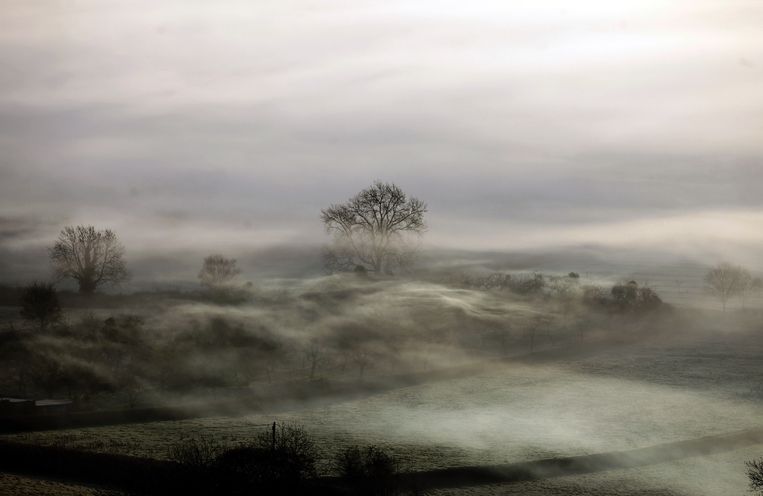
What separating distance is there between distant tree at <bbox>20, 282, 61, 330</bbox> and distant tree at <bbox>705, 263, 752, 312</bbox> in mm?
101317

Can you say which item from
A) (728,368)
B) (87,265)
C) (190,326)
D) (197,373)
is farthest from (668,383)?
(87,265)

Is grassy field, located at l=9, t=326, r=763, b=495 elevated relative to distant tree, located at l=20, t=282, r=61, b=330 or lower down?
lower down

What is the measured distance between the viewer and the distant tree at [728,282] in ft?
452

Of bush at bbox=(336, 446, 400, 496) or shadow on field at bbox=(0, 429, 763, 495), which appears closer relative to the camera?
shadow on field at bbox=(0, 429, 763, 495)

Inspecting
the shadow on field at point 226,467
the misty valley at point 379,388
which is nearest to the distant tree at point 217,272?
the misty valley at point 379,388

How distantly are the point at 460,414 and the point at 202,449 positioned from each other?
22.7m

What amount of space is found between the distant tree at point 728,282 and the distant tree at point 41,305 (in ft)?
332

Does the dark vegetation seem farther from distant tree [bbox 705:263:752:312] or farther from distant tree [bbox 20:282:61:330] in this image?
distant tree [bbox 705:263:752:312]

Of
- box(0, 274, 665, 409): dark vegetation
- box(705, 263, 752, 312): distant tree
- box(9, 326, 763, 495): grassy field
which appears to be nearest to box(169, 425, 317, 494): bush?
box(9, 326, 763, 495): grassy field

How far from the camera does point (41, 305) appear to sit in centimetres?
8875

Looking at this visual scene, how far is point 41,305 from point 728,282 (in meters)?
106

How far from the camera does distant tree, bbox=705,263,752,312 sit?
138 meters

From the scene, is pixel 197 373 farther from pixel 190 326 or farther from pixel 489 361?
pixel 489 361

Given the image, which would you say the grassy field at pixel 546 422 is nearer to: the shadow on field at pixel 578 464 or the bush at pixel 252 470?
the shadow on field at pixel 578 464
